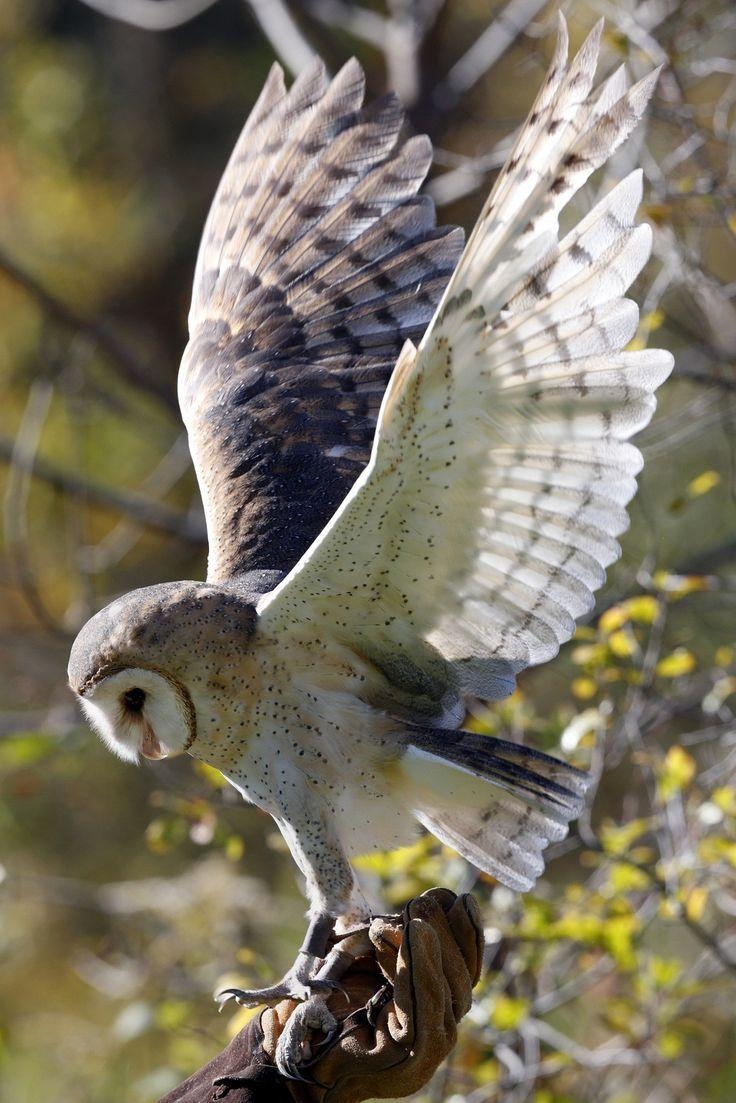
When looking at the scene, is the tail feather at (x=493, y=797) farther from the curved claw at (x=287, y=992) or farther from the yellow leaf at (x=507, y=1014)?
the yellow leaf at (x=507, y=1014)

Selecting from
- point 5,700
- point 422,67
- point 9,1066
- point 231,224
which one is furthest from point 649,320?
point 5,700

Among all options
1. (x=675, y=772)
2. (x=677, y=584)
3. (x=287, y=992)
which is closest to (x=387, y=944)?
(x=287, y=992)

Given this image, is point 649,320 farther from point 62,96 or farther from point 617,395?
point 62,96

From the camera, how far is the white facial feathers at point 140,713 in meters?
2.68

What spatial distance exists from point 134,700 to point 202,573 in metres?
6.91

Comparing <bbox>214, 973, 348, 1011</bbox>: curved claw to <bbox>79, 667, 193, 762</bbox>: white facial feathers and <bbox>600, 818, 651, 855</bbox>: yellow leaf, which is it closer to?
<bbox>79, 667, 193, 762</bbox>: white facial feathers

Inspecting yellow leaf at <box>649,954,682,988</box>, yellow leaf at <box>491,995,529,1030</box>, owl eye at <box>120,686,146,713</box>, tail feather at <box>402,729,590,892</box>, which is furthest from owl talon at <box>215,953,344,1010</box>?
yellow leaf at <box>649,954,682,988</box>

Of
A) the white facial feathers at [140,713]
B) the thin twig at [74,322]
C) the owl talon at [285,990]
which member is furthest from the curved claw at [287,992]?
the thin twig at [74,322]

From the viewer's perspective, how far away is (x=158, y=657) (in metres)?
2.67

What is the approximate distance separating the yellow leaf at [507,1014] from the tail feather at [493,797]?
2.17ft

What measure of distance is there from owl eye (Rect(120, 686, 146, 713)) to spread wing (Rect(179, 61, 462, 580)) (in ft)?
1.94

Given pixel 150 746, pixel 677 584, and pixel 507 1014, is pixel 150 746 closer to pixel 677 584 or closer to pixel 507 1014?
pixel 507 1014

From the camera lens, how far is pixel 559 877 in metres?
8.29

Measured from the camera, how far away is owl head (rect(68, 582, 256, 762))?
266 cm
